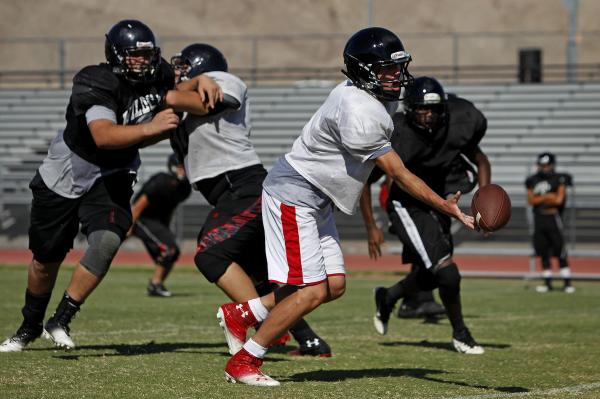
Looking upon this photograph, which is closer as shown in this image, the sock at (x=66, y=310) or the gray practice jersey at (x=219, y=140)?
the sock at (x=66, y=310)

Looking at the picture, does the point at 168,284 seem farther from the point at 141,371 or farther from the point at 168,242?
the point at 141,371

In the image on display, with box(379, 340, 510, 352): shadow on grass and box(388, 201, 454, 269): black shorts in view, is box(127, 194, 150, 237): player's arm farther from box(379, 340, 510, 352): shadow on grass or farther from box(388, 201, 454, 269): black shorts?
box(379, 340, 510, 352): shadow on grass

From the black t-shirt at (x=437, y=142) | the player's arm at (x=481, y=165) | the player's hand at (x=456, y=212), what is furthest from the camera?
the player's arm at (x=481, y=165)

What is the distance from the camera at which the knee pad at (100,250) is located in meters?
6.35

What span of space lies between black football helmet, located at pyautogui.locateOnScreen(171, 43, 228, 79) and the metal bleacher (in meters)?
12.5

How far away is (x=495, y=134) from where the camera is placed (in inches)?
866

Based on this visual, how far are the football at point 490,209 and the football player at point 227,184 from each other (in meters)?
1.61

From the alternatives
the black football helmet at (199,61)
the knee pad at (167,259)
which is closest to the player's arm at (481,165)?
the black football helmet at (199,61)

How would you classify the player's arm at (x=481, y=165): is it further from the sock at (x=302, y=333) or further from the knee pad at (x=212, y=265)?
the knee pad at (x=212, y=265)

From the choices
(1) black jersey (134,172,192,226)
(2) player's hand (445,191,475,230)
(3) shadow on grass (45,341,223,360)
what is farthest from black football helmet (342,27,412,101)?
(1) black jersey (134,172,192,226)

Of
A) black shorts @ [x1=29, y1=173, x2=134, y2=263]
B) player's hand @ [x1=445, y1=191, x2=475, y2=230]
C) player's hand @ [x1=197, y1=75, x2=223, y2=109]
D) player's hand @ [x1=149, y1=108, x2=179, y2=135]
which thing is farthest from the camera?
black shorts @ [x1=29, y1=173, x2=134, y2=263]

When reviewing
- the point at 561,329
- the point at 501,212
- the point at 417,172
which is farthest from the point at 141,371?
the point at 561,329

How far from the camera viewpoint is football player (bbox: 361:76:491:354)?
24.4 feet

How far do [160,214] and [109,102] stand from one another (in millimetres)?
6296
